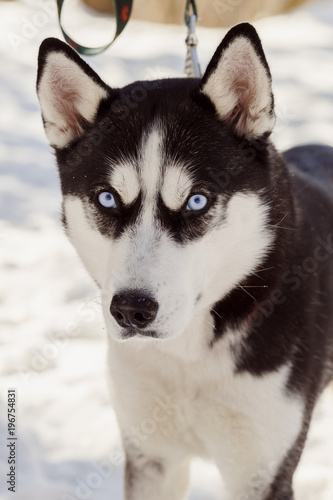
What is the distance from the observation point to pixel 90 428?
2854 millimetres

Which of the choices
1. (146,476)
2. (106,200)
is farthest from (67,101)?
(146,476)

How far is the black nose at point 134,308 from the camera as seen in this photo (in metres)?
1.54

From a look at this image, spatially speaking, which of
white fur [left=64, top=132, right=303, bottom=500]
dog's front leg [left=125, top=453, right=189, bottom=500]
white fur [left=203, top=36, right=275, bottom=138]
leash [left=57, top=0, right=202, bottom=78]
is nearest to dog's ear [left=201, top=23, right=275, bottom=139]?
white fur [left=203, top=36, right=275, bottom=138]

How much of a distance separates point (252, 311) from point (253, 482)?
0.53 metres

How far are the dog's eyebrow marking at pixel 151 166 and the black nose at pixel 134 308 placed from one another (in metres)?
0.29

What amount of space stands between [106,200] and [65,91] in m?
0.40

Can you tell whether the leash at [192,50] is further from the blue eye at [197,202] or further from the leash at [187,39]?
the blue eye at [197,202]

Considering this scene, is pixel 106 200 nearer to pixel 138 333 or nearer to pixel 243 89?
pixel 138 333

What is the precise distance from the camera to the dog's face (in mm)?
1632

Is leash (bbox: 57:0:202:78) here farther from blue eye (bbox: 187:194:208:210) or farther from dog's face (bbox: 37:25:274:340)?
blue eye (bbox: 187:194:208:210)

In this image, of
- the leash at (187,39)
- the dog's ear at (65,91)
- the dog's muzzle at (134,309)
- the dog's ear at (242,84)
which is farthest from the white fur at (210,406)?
the leash at (187,39)

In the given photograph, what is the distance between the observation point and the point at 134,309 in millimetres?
1546

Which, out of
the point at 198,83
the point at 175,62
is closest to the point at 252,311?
the point at 198,83

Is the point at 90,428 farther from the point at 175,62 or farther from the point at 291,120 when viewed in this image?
the point at 175,62
